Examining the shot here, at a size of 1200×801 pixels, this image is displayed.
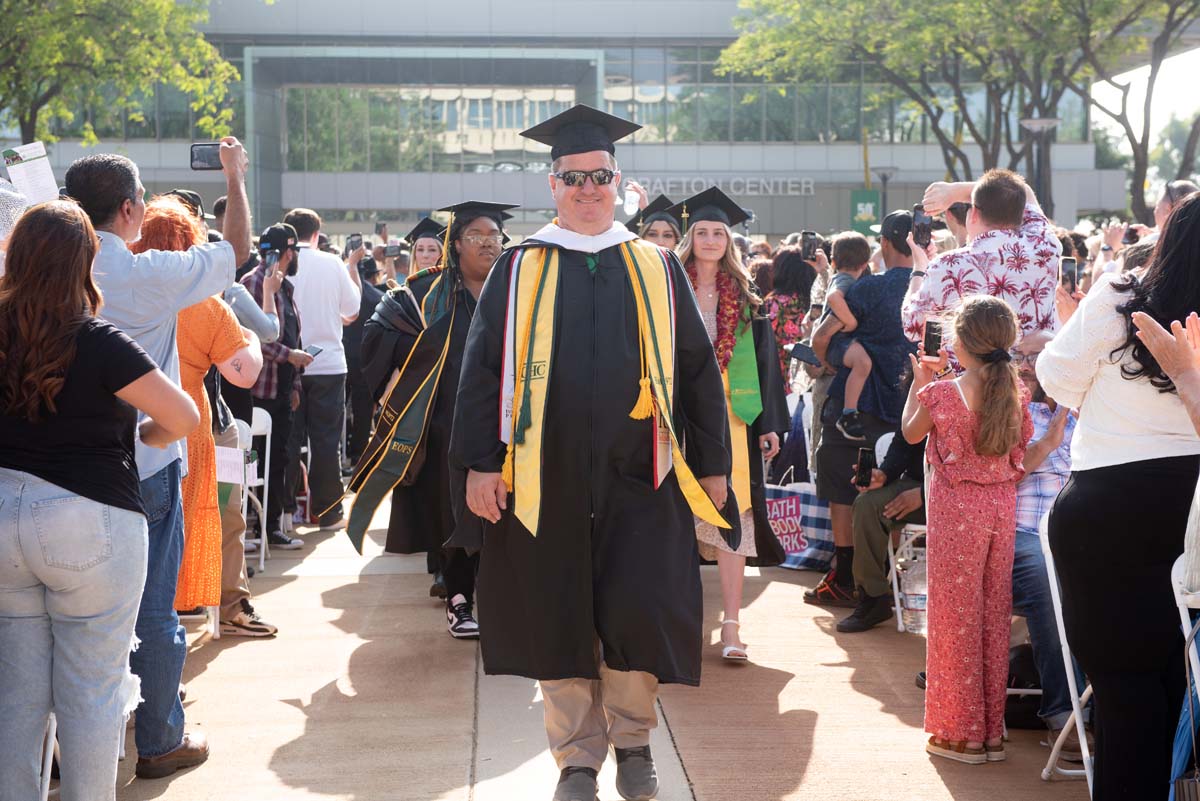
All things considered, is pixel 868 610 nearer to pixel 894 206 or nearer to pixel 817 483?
pixel 817 483

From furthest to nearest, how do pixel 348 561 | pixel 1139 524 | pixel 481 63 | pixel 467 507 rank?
pixel 481 63 → pixel 348 561 → pixel 467 507 → pixel 1139 524

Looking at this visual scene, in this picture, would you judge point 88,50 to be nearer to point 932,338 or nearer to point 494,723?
point 494,723

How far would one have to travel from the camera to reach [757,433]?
668 centimetres

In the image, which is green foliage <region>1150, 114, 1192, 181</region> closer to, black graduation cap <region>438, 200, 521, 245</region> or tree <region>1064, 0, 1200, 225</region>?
tree <region>1064, 0, 1200, 225</region>

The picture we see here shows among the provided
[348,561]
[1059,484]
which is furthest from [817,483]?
[348,561]

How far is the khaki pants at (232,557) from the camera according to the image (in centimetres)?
692

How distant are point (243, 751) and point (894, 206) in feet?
133

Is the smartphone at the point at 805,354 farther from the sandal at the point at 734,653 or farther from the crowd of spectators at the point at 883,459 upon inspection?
the sandal at the point at 734,653

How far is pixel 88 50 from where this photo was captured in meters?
23.7

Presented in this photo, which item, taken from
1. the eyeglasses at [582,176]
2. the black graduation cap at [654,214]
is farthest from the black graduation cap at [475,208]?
the eyeglasses at [582,176]

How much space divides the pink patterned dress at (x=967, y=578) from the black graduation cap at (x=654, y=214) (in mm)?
2425

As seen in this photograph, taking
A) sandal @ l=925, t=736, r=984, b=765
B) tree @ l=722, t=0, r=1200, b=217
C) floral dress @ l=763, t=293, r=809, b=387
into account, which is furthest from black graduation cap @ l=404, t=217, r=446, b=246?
tree @ l=722, t=0, r=1200, b=217

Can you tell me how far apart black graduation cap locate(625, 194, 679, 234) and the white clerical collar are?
2.67 metres

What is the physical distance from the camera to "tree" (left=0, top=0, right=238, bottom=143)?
2264 cm
